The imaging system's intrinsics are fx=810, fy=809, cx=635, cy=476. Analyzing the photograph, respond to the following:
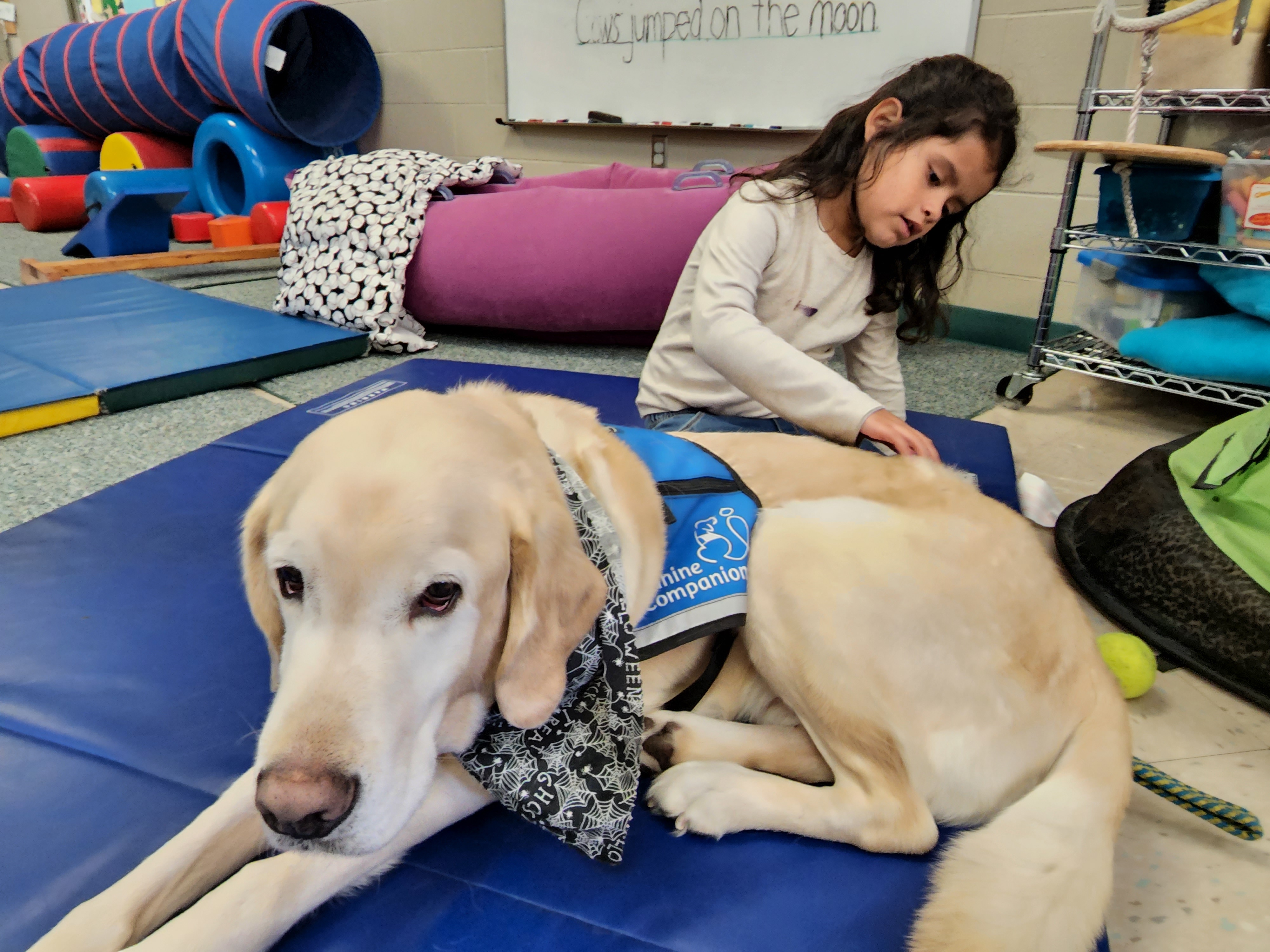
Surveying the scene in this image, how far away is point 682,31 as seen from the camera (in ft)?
13.0

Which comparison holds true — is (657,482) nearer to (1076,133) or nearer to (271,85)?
(1076,133)

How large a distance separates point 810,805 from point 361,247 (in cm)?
290

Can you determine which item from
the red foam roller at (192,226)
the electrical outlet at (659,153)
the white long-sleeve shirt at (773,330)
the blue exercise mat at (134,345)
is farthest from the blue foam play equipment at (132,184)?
the white long-sleeve shirt at (773,330)

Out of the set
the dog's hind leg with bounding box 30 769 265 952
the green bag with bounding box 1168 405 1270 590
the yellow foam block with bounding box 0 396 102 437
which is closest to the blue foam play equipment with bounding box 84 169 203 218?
the yellow foam block with bounding box 0 396 102 437

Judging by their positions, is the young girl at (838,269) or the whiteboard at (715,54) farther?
the whiteboard at (715,54)

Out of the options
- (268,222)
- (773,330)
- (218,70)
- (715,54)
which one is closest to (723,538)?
(773,330)

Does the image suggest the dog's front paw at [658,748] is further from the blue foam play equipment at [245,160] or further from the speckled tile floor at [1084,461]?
the blue foam play equipment at [245,160]

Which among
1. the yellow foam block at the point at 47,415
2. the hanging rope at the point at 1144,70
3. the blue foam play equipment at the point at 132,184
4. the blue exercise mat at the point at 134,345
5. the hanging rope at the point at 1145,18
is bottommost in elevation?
the yellow foam block at the point at 47,415

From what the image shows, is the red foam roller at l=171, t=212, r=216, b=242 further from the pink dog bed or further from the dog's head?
the dog's head

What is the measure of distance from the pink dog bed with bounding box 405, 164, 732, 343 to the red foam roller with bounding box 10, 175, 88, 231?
11.3ft

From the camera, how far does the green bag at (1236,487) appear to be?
1.48 m

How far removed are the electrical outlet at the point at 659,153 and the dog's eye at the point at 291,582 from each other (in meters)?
3.84

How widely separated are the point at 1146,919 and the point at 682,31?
4.02 m

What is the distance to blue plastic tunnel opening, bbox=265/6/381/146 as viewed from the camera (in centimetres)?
488
